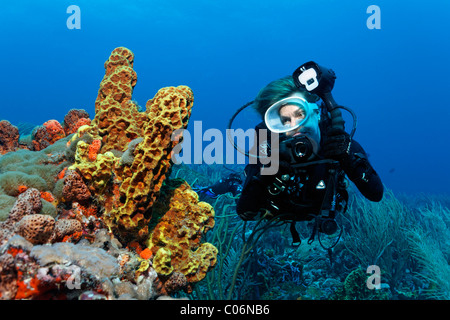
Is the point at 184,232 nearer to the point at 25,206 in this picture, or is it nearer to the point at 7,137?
the point at 25,206

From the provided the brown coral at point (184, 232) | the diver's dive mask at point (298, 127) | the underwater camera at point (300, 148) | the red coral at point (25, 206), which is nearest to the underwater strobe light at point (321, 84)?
the diver's dive mask at point (298, 127)

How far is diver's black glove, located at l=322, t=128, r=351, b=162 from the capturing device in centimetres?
266

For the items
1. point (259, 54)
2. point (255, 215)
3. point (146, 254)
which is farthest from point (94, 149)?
point (259, 54)

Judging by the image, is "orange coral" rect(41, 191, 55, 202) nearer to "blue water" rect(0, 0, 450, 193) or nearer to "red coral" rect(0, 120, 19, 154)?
"red coral" rect(0, 120, 19, 154)

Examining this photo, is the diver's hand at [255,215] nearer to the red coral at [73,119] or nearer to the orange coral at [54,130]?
the red coral at [73,119]

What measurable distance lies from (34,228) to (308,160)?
2384mm

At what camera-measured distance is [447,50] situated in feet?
276

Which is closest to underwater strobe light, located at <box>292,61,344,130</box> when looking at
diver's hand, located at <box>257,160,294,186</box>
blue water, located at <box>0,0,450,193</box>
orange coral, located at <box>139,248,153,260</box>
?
diver's hand, located at <box>257,160,294,186</box>

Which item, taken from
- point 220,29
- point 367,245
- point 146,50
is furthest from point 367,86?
point 367,245

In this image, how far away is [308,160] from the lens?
2602 mm

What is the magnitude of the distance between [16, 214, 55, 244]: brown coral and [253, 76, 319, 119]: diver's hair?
2470mm

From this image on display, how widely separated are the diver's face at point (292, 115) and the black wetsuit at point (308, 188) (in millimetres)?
352
